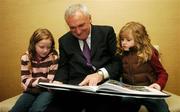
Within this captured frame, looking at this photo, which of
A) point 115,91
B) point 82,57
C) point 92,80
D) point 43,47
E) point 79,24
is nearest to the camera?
point 115,91

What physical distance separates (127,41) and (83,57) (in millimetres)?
353

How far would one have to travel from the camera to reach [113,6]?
9.76 feet

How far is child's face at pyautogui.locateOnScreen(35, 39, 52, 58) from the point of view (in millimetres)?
2518

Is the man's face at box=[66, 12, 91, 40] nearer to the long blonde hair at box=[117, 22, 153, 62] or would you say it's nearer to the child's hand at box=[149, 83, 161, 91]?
the long blonde hair at box=[117, 22, 153, 62]

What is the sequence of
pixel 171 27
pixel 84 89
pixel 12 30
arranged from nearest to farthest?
pixel 84 89 < pixel 171 27 < pixel 12 30

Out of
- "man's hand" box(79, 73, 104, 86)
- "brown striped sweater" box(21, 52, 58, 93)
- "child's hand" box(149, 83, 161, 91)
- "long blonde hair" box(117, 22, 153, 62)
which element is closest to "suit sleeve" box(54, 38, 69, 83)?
"brown striped sweater" box(21, 52, 58, 93)

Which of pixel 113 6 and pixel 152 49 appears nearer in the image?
pixel 152 49

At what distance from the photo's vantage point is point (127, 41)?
2406mm

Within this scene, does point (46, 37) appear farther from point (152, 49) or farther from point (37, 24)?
point (152, 49)

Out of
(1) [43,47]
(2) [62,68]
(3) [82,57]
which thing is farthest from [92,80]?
(1) [43,47]

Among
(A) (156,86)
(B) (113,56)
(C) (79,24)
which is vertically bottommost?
(A) (156,86)

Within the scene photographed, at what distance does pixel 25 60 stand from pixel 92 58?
1.88 ft

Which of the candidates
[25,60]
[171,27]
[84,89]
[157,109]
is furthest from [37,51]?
[171,27]

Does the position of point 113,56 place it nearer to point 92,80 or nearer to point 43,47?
point 92,80
